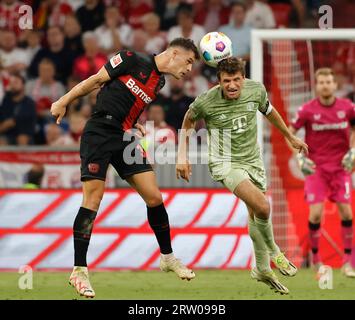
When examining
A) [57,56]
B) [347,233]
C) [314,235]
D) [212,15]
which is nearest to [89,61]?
[57,56]

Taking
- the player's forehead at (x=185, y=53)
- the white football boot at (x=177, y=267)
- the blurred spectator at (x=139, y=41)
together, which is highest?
the blurred spectator at (x=139, y=41)

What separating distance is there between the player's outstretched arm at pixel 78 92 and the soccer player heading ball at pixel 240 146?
0.90 meters

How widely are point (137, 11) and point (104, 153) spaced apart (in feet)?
28.6

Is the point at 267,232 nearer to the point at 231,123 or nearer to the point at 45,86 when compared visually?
the point at 231,123

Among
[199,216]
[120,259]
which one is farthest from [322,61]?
[120,259]

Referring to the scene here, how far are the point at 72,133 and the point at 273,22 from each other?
151 inches

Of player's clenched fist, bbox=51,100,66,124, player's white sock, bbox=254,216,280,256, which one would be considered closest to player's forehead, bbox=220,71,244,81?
player's white sock, bbox=254,216,280,256

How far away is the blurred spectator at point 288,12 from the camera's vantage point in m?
17.3

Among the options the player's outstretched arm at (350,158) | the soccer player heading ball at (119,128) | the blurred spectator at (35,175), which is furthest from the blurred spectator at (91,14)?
the soccer player heading ball at (119,128)

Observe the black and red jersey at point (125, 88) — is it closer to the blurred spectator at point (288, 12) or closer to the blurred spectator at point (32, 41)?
the blurred spectator at point (288, 12)

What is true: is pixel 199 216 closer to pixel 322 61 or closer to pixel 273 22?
pixel 322 61

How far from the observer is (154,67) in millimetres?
9594

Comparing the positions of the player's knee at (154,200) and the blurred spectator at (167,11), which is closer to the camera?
the player's knee at (154,200)

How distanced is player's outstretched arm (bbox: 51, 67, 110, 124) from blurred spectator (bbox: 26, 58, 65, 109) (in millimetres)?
7453
